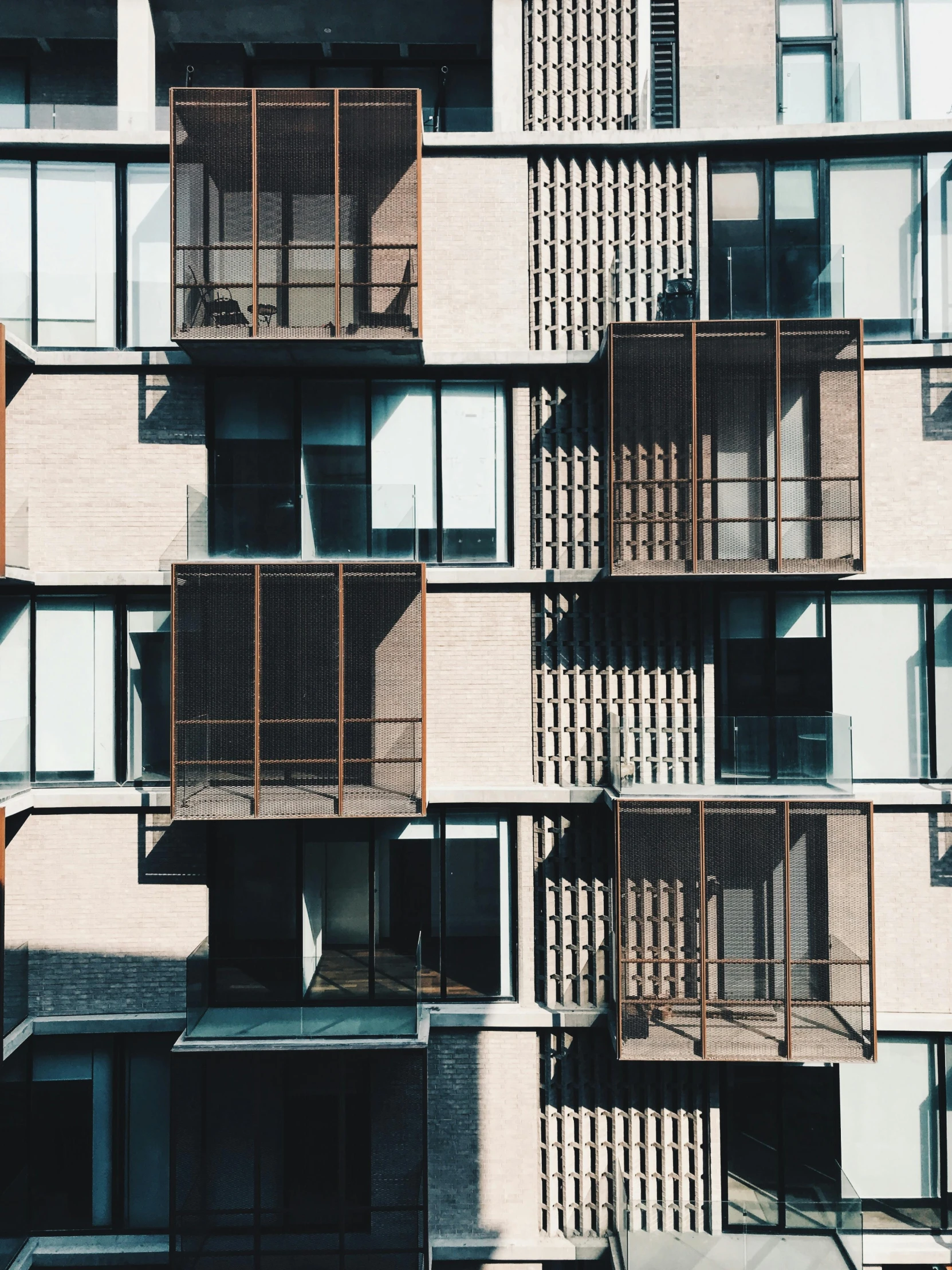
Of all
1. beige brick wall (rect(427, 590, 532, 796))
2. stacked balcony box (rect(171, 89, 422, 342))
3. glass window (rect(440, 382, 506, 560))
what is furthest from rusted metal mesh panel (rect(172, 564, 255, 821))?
stacked balcony box (rect(171, 89, 422, 342))

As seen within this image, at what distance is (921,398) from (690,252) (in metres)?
4.05

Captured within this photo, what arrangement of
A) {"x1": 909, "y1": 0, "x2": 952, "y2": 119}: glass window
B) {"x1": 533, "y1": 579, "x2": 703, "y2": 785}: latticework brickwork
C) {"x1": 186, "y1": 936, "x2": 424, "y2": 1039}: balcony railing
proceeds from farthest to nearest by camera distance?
{"x1": 909, "y1": 0, "x2": 952, "y2": 119}: glass window
{"x1": 533, "y1": 579, "x2": 703, "y2": 785}: latticework brickwork
{"x1": 186, "y1": 936, "x2": 424, "y2": 1039}: balcony railing

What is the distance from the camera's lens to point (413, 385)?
12031 millimetres

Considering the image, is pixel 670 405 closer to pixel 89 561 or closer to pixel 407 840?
pixel 407 840

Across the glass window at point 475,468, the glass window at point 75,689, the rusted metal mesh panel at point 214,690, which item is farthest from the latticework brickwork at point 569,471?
the glass window at point 75,689

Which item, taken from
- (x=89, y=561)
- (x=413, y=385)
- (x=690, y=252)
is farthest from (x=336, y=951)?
(x=690, y=252)

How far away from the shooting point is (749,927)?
1062cm

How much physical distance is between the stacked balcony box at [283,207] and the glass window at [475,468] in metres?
1.47

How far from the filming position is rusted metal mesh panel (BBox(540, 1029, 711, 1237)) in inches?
447

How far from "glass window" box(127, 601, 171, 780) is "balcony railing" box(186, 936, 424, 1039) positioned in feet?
8.91

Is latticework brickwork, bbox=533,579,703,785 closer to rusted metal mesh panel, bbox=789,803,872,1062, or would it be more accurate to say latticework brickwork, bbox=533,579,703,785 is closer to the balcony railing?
rusted metal mesh panel, bbox=789,803,872,1062

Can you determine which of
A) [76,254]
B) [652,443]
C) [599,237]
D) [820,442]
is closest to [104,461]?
[76,254]

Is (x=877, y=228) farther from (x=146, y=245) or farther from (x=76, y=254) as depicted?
(x=76, y=254)

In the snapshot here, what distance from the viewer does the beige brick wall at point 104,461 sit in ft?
38.8
